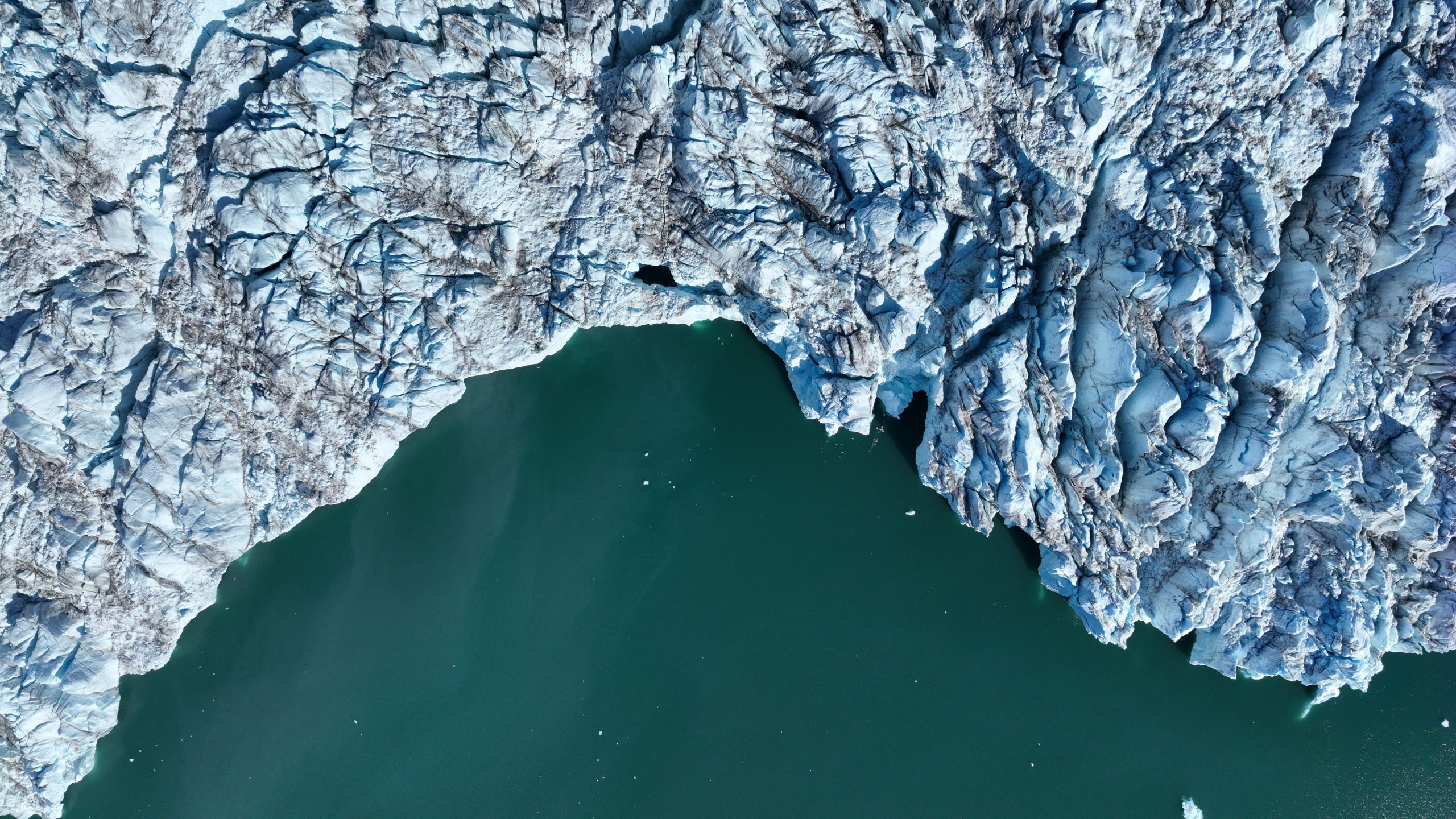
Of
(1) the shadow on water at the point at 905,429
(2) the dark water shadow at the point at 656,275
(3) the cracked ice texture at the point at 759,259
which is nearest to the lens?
(3) the cracked ice texture at the point at 759,259

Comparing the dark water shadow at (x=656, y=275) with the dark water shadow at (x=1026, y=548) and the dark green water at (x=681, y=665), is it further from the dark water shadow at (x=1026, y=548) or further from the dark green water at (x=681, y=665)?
the dark water shadow at (x=1026, y=548)

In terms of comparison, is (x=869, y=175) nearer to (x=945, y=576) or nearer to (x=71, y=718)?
(x=945, y=576)

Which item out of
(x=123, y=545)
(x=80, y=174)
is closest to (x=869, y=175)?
(x=80, y=174)

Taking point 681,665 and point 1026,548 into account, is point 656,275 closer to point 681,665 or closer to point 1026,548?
point 681,665

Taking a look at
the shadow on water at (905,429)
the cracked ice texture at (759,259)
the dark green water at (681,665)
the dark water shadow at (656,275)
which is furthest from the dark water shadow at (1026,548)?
the dark water shadow at (656,275)

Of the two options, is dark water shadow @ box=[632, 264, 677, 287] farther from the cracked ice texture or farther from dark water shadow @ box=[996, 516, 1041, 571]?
dark water shadow @ box=[996, 516, 1041, 571]
